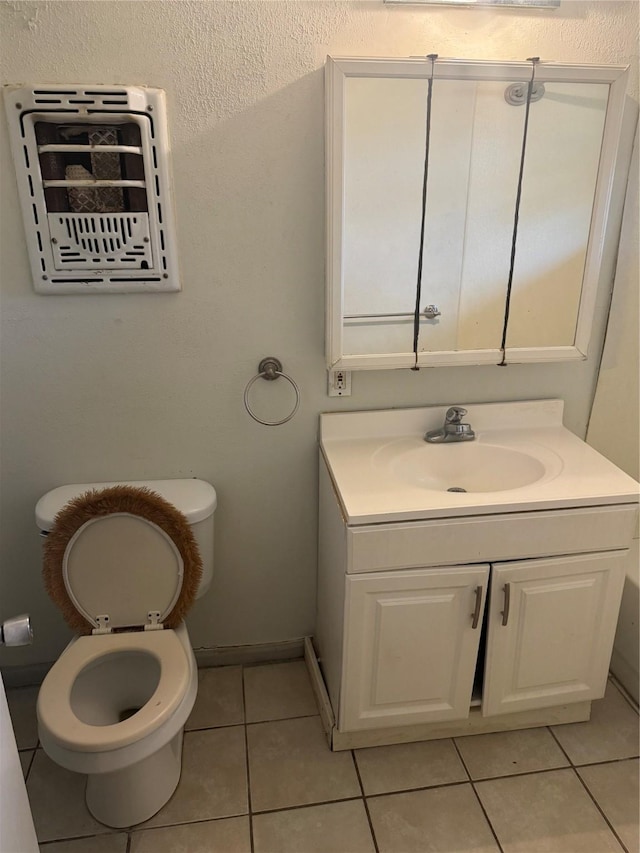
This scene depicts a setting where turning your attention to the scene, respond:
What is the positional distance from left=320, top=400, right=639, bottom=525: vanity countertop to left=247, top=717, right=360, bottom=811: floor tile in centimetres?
77

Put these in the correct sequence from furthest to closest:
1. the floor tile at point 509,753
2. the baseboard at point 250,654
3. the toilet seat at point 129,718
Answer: the baseboard at point 250,654 → the floor tile at point 509,753 → the toilet seat at point 129,718

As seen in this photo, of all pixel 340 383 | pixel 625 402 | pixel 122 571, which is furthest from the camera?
pixel 625 402

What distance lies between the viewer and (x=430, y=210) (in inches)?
61.6

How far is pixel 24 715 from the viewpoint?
183 centimetres

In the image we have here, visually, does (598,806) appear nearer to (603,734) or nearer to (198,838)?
(603,734)

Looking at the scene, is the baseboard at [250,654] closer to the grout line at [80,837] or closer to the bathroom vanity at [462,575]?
the bathroom vanity at [462,575]

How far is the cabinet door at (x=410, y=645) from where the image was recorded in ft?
4.85

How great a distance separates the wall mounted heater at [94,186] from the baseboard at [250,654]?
3.88 feet

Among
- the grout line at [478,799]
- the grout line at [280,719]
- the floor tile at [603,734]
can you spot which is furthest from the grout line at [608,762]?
the grout line at [280,719]

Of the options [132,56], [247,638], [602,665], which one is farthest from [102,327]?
[602,665]

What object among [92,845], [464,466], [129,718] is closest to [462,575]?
[464,466]

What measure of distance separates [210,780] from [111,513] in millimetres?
766

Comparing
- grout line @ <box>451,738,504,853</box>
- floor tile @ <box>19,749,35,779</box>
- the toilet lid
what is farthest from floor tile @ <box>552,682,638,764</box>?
floor tile @ <box>19,749,35,779</box>

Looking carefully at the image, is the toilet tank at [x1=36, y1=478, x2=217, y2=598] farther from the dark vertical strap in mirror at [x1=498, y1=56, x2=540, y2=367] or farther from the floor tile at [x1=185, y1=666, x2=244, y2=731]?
the dark vertical strap in mirror at [x1=498, y1=56, x2=540, y2=367]
